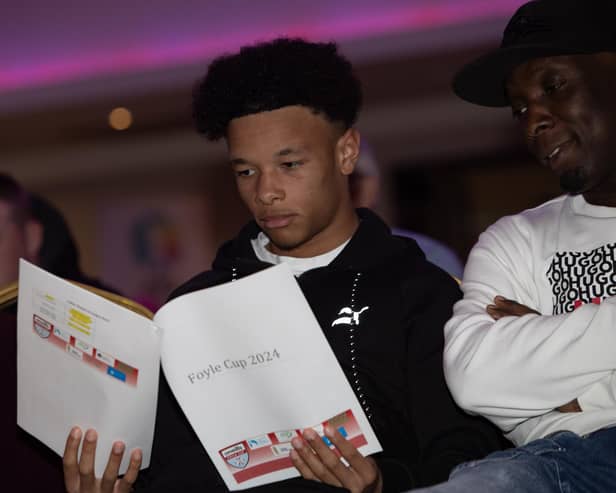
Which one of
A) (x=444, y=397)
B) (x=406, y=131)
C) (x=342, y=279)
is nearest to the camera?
(x=444, y=397)

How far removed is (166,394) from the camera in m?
1.91

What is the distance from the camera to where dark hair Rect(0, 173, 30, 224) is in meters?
3.14

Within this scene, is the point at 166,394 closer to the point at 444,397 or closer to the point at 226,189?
the point at 444,397

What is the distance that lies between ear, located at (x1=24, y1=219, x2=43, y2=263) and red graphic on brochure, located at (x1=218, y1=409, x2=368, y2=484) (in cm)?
178

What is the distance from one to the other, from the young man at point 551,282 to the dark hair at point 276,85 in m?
0.27

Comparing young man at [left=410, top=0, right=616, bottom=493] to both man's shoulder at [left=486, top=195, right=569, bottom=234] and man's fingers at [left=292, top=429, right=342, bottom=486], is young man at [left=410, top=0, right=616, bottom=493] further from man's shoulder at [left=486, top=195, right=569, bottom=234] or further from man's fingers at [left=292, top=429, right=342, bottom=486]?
man's fingers at [left=292, top=429, right=342, bottom=486]

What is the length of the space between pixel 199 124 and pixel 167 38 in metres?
3.88

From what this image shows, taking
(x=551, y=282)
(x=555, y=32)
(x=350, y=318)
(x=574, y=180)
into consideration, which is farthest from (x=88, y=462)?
(x=555, y=32)

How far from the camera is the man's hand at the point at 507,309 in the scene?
158cm

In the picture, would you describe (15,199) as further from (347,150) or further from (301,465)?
(301,465)

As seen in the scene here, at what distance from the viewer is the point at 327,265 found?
6.16 feet

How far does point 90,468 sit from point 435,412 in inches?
25.4

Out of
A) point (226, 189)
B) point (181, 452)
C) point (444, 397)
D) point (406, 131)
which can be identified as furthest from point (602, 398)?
point (226, 189)

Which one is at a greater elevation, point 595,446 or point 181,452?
point 595,446
